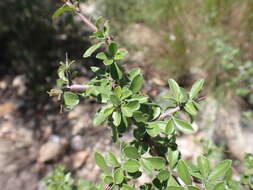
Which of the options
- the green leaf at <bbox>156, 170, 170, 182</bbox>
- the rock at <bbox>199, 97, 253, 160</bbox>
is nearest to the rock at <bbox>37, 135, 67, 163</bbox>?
the rock at <bbox>199, 97, 253, 160</bbox>

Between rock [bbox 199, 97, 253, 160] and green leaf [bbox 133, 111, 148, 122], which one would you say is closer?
green leaf [bbox 133, 111, 148, 122]

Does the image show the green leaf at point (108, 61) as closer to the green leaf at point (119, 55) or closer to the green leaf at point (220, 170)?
the green leaf at point (119, 55)

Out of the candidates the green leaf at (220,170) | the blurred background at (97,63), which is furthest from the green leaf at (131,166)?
the blurred background at (97,63)

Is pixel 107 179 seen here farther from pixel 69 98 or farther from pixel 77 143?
pixel 77 143

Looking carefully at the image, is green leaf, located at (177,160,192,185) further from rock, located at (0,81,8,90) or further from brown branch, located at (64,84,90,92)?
rock, located at (0,81,8,90)

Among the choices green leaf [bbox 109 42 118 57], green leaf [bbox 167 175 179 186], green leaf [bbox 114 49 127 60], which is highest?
green leaf [bbox 109 42 118 57]

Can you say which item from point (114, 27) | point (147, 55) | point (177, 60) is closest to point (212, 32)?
point (177, 60)
